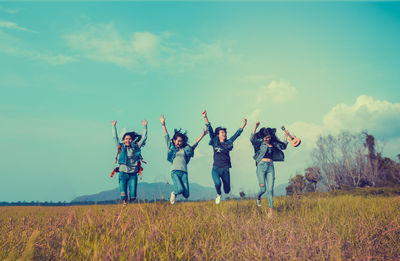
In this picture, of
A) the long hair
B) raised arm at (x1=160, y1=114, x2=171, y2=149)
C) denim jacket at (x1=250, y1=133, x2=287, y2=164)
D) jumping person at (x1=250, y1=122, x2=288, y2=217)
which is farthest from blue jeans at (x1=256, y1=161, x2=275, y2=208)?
the long hair

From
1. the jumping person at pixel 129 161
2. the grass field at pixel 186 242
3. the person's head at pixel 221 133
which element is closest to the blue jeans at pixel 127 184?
the jumping person at pixel 129 161

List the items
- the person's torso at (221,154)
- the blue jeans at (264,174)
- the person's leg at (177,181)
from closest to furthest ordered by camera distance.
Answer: the blue jeans at (264,174) < the person's leg at (177,181) < the person's torso at (221,154)

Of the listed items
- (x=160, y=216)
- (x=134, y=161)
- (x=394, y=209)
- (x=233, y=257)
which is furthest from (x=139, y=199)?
(x=394, y=209)

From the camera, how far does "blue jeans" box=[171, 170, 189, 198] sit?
907 centimetres

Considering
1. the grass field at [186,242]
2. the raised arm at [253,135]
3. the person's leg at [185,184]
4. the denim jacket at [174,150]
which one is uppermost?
the raised arm at [253,135]

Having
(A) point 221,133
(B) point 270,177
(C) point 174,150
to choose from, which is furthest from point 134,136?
(B) point 270,177

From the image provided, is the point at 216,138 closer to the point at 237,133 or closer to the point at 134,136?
the point at 237,133

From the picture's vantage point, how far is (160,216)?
211 inches

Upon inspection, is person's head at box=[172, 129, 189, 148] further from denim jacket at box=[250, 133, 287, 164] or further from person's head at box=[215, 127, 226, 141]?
denim jacket at box=[250, 133, 287, 164]

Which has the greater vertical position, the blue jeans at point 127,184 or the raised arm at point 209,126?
the raised arm at point 209,126

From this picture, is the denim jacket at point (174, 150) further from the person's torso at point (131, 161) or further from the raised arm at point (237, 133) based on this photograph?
the raised arm at point (237, 133)

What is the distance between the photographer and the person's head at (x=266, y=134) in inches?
357

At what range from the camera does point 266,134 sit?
30.0 ft

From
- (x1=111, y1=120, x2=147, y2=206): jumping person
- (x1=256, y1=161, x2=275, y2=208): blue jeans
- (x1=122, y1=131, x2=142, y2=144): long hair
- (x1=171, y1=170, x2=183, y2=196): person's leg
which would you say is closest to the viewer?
(x1=256, y1=161, x2=275, y2=208): blue jeans
